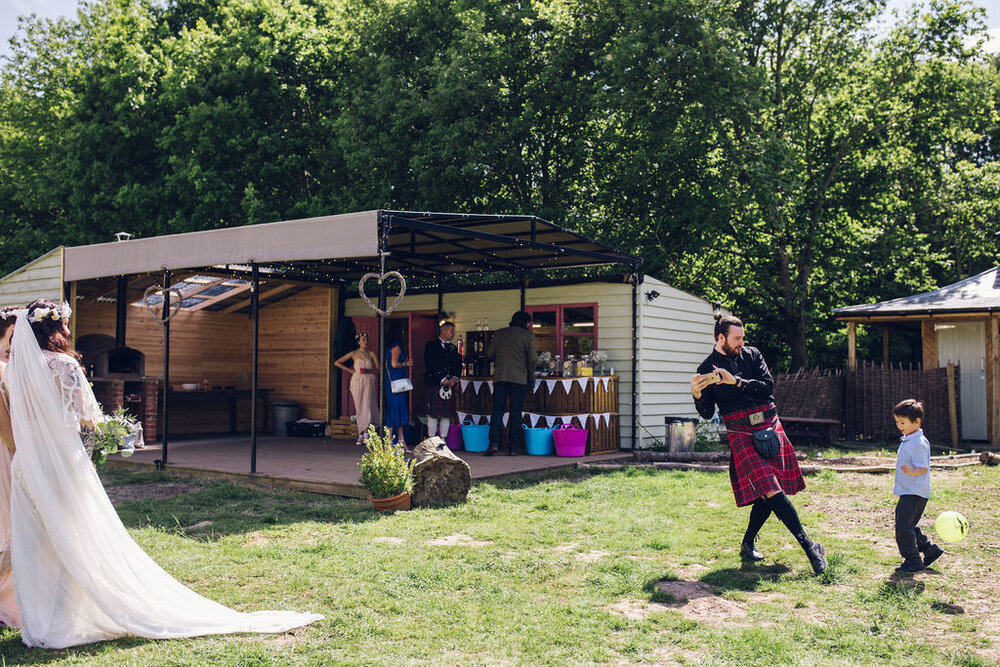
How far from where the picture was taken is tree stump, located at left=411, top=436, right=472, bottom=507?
7.93 meters

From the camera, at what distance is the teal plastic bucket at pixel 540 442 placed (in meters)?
11.7

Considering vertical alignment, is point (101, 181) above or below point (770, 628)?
above

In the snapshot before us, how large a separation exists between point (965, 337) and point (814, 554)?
478 inches

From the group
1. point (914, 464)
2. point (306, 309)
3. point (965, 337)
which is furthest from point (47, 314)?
point (965, 337)

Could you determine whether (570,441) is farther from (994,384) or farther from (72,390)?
(994,384)

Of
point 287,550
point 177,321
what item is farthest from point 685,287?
point 287,550

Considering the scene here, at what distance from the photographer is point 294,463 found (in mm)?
10234

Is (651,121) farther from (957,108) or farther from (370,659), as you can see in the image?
(370,659)

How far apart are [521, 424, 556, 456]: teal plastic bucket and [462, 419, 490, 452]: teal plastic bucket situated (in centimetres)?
64

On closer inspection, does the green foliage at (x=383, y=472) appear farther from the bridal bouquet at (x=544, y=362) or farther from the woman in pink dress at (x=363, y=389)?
the bridal bouquet at (x=544, y=362)

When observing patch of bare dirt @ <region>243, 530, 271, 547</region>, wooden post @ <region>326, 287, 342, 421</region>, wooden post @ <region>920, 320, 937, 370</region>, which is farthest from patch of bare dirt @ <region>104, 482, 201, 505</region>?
wooden post @ <region>920, 320, 937, 370</region>

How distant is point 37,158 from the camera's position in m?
23.7

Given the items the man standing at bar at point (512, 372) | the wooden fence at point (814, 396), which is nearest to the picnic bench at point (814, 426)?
the wooden fence at point (814, 396)

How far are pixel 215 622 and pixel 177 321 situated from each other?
11.4 metres
